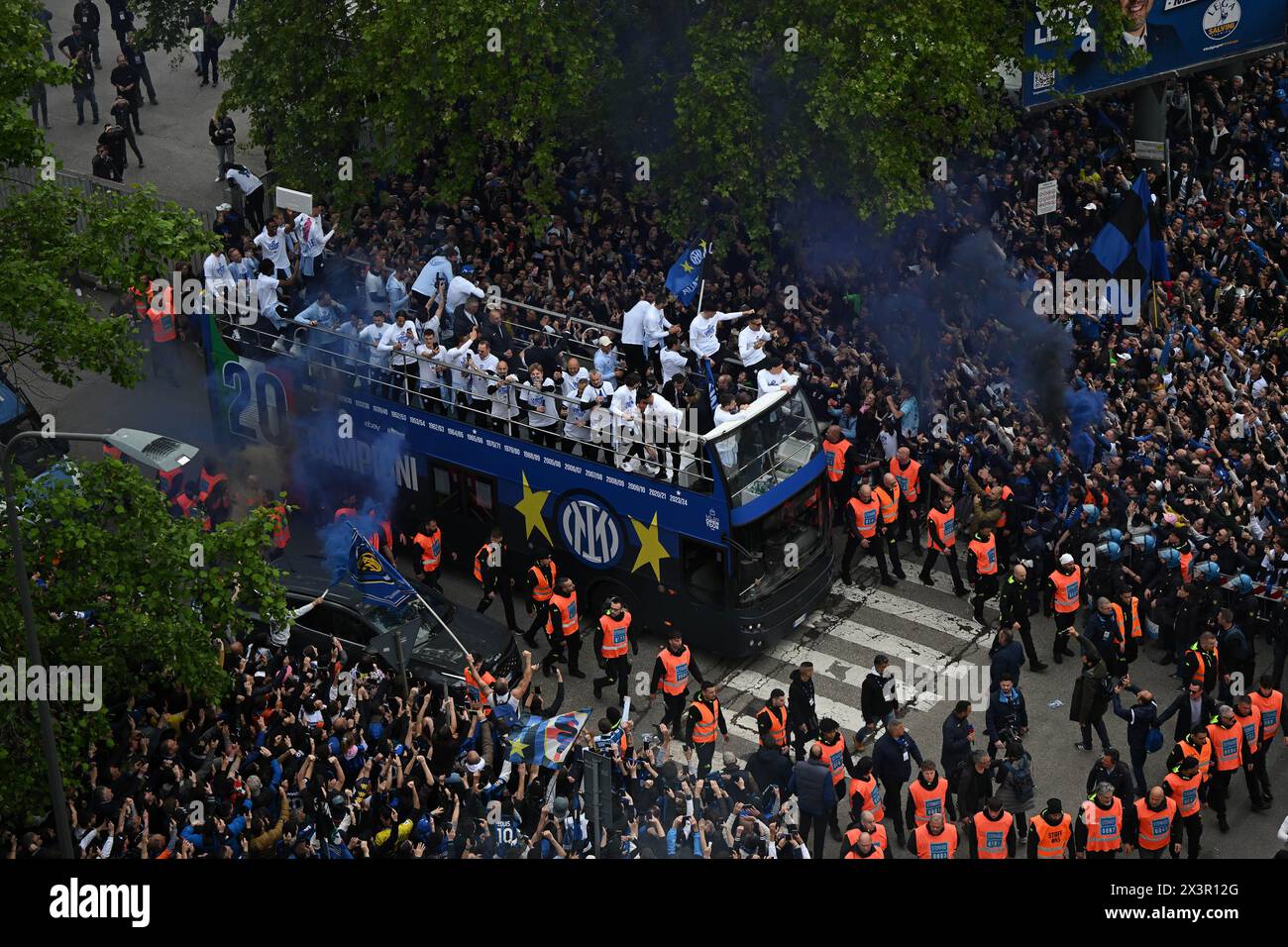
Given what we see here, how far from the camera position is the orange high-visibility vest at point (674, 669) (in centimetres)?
2183

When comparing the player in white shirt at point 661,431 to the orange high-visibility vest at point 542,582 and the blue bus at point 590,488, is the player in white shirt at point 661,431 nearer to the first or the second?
the blue bus at point 590,488

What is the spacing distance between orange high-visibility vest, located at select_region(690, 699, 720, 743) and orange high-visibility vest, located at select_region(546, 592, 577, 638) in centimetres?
298

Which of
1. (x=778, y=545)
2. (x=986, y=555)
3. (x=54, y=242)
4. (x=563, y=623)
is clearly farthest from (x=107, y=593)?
(x=986, y=555)

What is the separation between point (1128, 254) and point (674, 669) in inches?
431

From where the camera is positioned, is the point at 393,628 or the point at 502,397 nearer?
the point at 393,628

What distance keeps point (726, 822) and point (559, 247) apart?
12.6m

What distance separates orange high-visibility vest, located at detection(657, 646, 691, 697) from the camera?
21.8 meters

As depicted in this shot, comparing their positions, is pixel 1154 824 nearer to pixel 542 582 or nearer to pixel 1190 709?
pixel 1190 709

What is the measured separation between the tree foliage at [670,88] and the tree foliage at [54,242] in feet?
29.8

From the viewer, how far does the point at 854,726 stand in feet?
74.6

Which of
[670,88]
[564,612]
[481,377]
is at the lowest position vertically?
[564,612]

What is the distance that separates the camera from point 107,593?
18641mm

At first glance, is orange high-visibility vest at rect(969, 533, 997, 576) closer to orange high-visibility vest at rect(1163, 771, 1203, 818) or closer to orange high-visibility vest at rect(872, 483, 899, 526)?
orange high-visibility vest at rect(872, 483, 899, 526)
